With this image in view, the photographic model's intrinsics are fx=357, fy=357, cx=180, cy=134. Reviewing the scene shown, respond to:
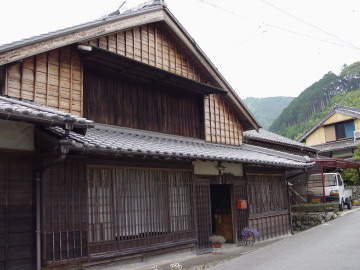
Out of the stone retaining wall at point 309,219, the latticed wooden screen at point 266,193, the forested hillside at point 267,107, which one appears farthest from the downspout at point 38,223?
the forested hillside at point 267,107

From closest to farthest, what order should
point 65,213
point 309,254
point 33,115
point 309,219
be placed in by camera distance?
point 33,115 → point 65,213 → point 309,254 → point 309,219

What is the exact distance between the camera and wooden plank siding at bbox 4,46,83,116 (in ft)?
27.4

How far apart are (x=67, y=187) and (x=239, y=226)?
7.93 m

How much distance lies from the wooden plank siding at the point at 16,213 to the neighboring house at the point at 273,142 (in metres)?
12.9

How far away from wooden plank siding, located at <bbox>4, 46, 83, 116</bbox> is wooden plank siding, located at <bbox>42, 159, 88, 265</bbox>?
1718 mm

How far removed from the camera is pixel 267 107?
103 m

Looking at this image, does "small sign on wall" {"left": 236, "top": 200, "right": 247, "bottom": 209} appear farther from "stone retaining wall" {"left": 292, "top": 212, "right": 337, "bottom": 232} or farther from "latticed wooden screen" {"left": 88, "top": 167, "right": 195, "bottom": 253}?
"stone retaining wall" {"left": 292, "top": 212, "right": 337, "bottom": 232}

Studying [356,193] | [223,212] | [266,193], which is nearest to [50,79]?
[223,212]

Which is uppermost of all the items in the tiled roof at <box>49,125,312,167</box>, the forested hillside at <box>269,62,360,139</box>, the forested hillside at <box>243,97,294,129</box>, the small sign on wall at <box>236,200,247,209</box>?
the forested hillside at <box>243,97,294,129</box>

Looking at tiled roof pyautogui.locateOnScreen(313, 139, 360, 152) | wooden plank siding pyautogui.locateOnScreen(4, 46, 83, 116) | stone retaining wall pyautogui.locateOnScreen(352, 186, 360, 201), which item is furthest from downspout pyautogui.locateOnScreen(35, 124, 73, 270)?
tiled roof pyautogui.locateOnScreen(313, 139, 360, 152)

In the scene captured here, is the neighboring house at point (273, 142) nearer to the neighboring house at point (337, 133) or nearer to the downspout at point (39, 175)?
the neighboring house at point (337, 133)

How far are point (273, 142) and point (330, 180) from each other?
409 cm

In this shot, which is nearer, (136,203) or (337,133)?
(136,203)

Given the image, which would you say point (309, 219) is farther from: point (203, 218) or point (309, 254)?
point (309, 254)
